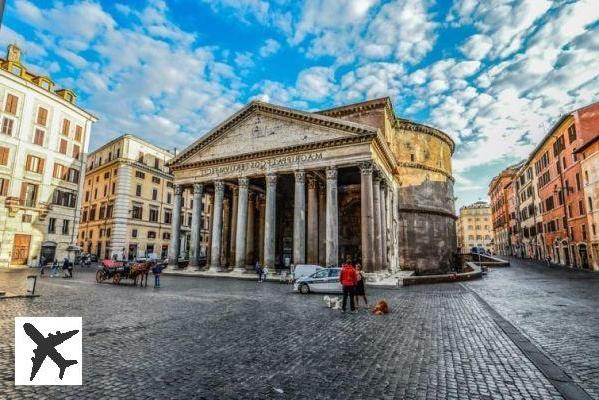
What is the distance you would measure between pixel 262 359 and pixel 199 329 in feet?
9.70

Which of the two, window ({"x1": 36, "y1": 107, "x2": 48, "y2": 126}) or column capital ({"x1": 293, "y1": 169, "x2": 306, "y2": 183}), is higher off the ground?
window ({"x1": 36, "y1": 107, "x2": 48, "y2": 126})

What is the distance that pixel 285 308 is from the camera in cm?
1153

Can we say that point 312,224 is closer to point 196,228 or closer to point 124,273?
point 196,228

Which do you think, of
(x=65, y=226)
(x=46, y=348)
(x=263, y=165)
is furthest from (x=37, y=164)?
(x=46, y=348)

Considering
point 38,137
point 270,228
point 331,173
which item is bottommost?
point 270,228

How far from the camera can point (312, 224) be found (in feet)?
84.4

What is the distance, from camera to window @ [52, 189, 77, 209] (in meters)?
31.2

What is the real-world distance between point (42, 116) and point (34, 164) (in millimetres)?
4552

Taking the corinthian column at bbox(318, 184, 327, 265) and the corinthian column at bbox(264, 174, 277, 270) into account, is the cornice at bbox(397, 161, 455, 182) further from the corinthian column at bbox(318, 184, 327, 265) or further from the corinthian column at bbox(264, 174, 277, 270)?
the corinthian column at bbox(264, 174, 277, 270)

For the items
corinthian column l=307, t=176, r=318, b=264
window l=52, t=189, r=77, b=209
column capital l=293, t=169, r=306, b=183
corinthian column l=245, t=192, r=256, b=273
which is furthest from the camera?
corinthian column l=245, t=192, r=256, b=273

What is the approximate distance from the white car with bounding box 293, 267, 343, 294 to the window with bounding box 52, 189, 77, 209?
27946 millimetres

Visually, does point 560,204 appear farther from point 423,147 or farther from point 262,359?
point 262,359

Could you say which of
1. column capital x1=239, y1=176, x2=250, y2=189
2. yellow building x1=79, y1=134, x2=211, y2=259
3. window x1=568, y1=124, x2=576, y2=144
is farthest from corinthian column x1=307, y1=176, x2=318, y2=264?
window x1=568, y1=124, x2=576, y2=144

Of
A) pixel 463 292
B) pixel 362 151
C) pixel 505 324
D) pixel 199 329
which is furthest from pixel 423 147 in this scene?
pixel 199 329
